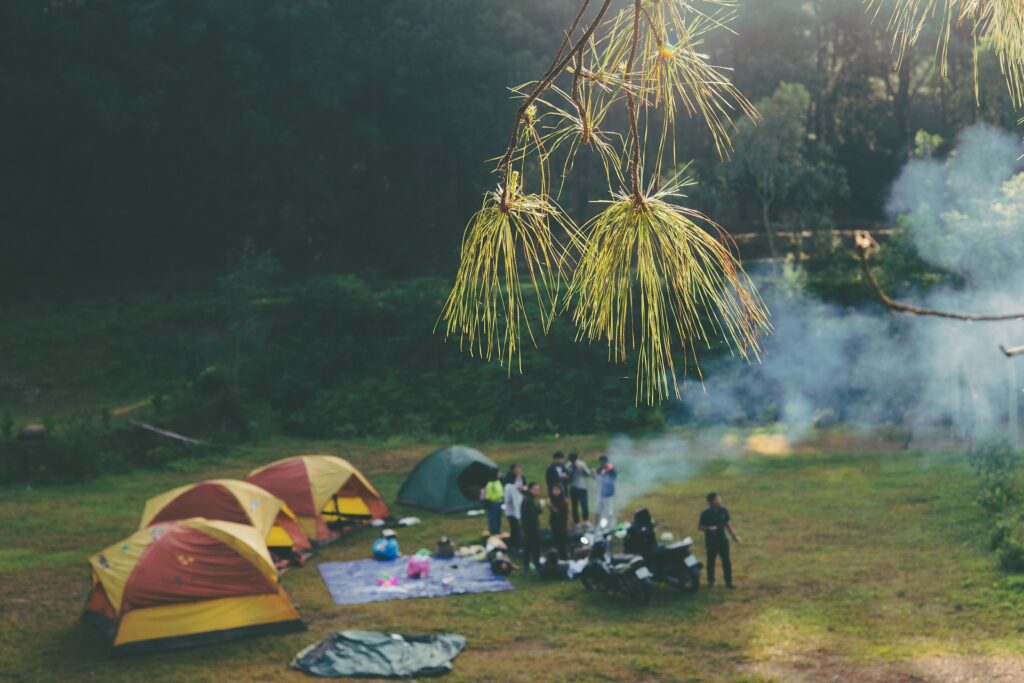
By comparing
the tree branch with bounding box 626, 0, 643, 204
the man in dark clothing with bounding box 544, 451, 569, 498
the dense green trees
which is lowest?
the man in dark clothing with bounding box 544, 451, 569, 498

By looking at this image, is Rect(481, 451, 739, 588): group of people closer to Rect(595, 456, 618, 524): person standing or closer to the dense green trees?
Rect(595, 456, 618, 524): person standing

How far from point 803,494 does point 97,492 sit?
38.1 feet

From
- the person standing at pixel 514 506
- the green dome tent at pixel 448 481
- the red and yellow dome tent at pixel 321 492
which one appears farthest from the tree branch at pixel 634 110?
the green dome tent at pixel 448 481

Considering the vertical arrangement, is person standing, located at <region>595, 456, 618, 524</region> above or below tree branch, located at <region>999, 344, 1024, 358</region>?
below

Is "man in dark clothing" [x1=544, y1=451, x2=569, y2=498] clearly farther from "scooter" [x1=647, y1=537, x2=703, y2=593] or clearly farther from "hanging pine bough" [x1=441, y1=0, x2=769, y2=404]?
"hanging pine bough" [x1=441, y1=0, x2=769, y2=404]

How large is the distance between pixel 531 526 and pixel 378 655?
3.24 m

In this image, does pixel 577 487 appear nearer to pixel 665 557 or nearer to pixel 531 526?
pixel 531 526

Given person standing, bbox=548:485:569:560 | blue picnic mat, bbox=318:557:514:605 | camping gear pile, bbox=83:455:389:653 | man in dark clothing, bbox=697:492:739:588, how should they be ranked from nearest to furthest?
camping gear pile, bbox=83:455:389:653
man in dark clothing, bbox=697:492:739:588
blue picnic mat, bbox=318:557:514:605
person standing, bbox=548:485:569:560

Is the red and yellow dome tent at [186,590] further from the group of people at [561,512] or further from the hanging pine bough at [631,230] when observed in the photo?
the hanging pine bough at [631,230]

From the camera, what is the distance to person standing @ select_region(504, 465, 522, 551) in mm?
13305

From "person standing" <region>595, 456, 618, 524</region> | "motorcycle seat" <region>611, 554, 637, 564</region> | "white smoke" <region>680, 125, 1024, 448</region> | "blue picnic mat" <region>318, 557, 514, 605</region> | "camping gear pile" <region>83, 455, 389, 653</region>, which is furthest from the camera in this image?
"white smoke" <region>680, 125, 1024, 448</region>

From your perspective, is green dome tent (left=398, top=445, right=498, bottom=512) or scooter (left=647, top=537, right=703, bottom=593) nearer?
scooter (left=647, top=537, right=703, bottom=593)

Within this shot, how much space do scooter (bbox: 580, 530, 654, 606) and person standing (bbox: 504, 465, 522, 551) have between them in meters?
1.67

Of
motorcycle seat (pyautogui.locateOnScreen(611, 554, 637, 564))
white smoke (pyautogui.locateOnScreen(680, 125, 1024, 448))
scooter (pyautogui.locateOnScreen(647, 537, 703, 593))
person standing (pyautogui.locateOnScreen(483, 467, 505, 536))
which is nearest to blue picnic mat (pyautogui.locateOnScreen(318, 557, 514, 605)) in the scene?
person standing (pyautogui.locateOnScreen(483, 467, 505, 536))
